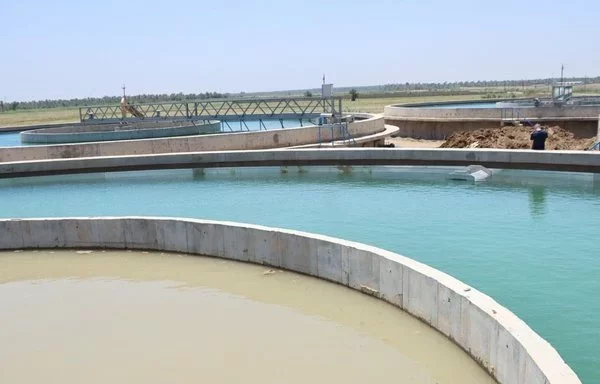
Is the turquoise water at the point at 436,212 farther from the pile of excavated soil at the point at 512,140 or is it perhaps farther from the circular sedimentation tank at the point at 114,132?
the circular sedimentation tank at the point at 114,132

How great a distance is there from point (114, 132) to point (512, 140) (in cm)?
1679

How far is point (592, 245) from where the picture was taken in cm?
874

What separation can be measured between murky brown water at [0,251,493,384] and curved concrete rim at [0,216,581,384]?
0.19 meters

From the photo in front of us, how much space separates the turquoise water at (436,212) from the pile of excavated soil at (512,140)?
7.64 meters

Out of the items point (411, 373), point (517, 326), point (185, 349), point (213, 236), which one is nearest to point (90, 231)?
point (213, 236)

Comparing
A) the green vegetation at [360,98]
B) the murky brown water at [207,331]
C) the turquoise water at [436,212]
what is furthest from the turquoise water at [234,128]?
A: the murky brown water at [207,331]

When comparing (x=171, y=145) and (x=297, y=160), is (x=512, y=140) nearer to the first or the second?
(x=297, y=160)

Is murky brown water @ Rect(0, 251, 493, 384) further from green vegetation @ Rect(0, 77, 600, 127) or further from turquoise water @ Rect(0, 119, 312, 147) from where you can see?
green vegetation @ Rect(0, 77, 600, 127)

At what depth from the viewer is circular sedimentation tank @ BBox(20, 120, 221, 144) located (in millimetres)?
26766

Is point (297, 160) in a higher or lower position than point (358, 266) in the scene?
higher

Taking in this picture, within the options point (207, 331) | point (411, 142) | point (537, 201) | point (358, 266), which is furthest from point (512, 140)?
point (207, 331)

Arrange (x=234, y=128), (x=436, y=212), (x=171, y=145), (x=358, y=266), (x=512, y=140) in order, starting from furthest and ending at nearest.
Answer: (x=234, y=128)
(x=512, y=140)
(x=171, y=145)
(x=436, y=212)
(x=358, y=266)

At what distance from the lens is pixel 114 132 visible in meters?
27.3

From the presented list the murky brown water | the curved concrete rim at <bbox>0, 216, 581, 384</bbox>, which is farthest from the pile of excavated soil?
the murky brown water
